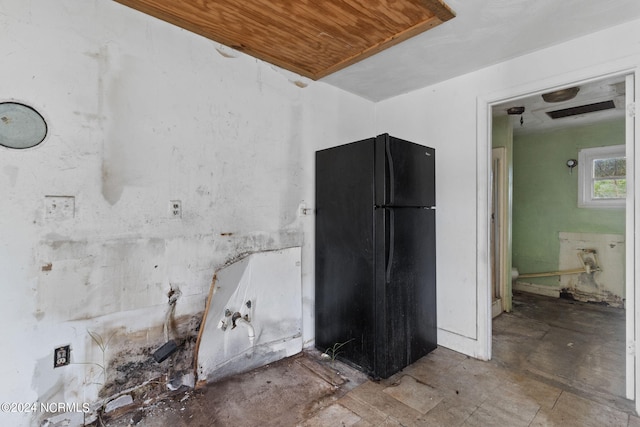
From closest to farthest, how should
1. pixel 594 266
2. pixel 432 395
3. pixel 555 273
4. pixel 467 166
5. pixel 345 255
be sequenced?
pixel 432 395, pixel 345 255, pixel 467 166, pixel 594 266, pixel 555 273

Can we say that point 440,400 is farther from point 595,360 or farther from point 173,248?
point 173,248

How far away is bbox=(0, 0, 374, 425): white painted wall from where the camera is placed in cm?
149

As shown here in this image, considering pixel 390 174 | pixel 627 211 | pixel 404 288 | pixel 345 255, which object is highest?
pixel 390 174

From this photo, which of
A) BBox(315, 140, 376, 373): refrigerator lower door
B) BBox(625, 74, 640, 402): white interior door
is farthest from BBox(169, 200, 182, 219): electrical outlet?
BBox(625, 74, 640, 402): white interior door

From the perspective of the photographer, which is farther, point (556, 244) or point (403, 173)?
point (556, 244)

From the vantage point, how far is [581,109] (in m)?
3.40

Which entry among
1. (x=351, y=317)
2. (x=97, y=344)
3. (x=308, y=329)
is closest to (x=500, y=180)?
(x=351, y=317)

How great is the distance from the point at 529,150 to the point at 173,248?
5.07 meters

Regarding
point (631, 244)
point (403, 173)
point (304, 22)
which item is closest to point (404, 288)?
point (403, 173)

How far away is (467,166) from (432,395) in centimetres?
183

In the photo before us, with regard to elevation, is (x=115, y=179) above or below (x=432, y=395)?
above

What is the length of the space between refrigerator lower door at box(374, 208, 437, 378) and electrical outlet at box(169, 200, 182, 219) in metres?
1.38

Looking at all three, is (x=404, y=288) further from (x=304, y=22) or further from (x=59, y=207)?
(x=59, y=207)

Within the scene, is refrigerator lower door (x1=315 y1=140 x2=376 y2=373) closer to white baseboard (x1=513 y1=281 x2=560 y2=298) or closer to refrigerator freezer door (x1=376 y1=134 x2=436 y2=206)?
refrigerator freezer door (x1=376 y1=134 x2=436 y2=206)
